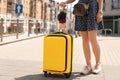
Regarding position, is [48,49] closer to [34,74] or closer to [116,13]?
[34,74]

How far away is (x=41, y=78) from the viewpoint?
19.6 feet

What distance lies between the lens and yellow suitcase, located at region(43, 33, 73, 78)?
5.85m

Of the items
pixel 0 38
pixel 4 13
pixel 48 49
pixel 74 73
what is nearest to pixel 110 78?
pixel 74 73

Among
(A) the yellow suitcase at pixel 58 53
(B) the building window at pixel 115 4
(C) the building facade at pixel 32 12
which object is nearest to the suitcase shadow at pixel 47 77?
(A) the yellow suitcase at pixel 58 53

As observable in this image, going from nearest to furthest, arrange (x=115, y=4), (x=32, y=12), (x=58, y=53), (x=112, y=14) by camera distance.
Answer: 1. (x=58, y=53)
2. (x=115, y=4)
3. (x=112, y=14)
4. (x=32, y=12)

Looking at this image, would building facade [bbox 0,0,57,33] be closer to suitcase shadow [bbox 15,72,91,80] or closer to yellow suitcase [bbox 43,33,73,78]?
suitcase shadow [bbox 15,72,91,80]

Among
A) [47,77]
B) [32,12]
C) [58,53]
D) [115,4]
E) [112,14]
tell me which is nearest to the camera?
[58,53]

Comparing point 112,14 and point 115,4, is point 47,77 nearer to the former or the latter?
point 115,4

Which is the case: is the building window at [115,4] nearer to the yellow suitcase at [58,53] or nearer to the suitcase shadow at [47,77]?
the suitcase shadow at [47,77]

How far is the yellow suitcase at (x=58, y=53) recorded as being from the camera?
19.2 feet

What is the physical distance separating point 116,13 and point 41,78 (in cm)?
5840

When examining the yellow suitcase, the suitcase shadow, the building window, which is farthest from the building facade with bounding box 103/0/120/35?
the yellow suitcase

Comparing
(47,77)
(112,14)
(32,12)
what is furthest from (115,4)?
(47,77)

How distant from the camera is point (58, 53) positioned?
590 centimetres
